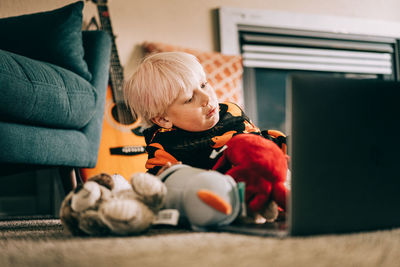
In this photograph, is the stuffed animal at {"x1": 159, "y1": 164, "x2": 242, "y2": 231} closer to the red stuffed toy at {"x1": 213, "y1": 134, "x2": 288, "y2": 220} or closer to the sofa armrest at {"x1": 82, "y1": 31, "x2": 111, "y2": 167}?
the red stuffed toy at {"x1": 213, "y1": 134, "x2": 288, "y2": 220}

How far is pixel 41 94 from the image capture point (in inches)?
39.3

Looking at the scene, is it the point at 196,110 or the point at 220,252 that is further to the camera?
the point at 196,110

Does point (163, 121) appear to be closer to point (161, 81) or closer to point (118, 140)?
point (161, 81)

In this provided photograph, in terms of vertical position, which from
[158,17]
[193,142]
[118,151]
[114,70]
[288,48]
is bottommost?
[118,151]

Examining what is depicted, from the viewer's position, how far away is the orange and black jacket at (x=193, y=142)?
0.83 m

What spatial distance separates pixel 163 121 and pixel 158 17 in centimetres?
135

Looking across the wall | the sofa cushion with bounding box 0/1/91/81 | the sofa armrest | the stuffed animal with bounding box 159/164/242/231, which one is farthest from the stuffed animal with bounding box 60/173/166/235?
the wall

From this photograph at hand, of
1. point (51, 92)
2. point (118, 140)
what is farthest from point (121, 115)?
point (51, 92)

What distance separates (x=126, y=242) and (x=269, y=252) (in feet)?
0.60

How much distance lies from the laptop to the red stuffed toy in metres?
0.11

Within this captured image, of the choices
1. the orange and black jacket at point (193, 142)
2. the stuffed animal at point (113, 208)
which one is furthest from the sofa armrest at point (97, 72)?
the stuffed animal at point (113, 208)

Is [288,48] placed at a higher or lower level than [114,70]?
higher

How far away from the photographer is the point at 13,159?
95cm

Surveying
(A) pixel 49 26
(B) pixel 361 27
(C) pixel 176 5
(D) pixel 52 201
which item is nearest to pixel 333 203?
(A) pixel 49 26
